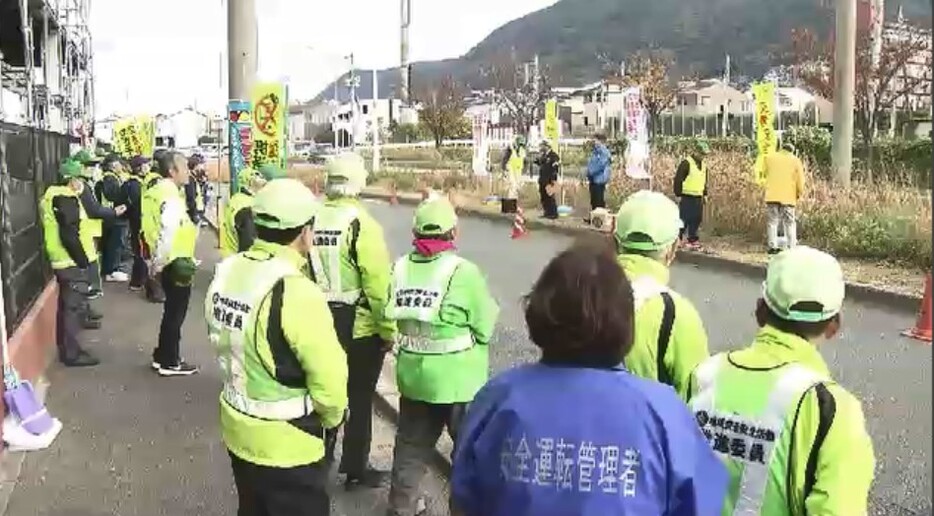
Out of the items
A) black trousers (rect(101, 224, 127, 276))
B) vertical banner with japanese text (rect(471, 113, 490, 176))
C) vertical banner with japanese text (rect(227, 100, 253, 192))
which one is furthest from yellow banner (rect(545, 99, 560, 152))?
vertical banner with japanese text (rect(227, 100, 253, 192))

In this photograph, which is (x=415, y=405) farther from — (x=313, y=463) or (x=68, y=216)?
(x=68, y=216)

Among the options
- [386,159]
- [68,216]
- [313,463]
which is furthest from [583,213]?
[386,159]

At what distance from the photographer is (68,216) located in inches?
356

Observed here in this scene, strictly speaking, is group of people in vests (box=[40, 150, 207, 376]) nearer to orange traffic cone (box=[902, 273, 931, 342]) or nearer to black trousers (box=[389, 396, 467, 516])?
black trousers (box=[389, 396, 467, 516])

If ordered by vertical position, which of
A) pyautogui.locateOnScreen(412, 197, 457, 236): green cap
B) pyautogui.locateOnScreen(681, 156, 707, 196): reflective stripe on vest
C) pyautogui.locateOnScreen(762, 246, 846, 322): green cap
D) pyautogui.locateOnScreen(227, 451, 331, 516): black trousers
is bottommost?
pyautogui.locateOnScreen(227, 451, 331, 516): black trousers

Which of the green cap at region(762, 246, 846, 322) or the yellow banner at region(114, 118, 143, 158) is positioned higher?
the yellow banner at region(114, 118, 143, 158)

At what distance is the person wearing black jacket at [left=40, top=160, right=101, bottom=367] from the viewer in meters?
9.09

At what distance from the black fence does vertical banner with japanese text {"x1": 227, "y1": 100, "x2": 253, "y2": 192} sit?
2.00 meters

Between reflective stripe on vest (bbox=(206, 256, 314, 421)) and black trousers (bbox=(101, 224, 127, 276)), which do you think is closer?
reflective stripe on vest (bbox=(206, 256, 314, 421))

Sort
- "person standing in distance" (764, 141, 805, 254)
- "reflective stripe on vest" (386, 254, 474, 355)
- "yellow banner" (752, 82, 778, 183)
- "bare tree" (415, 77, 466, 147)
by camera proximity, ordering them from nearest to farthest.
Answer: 1. "reflective stripe on vest" (386, 254, 474, 355)
2. "person standing in distance" (764, 141, 805, 254)
3. "yellow banner" (752, 82, 778, 183)
4. "bare tree" (415, 77, 466, 147)

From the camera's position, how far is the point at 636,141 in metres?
21.9

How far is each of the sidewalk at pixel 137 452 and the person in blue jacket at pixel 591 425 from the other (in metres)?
3.47

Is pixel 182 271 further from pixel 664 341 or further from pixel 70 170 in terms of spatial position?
pixel 664 341

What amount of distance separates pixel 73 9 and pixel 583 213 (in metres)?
11.4
